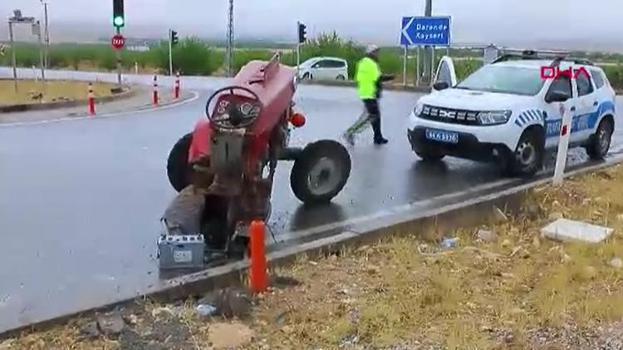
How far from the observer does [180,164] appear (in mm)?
8930

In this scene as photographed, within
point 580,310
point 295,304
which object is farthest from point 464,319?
point 295,304

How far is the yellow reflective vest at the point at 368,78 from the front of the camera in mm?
14497

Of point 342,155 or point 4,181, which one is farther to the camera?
point 4,181

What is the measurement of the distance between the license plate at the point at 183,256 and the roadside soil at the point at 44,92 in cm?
1680

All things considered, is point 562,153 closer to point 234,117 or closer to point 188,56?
point 234,117

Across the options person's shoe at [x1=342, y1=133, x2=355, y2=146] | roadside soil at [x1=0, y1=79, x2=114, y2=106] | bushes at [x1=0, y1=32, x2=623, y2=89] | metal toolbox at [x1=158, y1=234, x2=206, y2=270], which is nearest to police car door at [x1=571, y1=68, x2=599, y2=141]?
person's shoe at [x1=342, y1=133, x2=355, y2=146]

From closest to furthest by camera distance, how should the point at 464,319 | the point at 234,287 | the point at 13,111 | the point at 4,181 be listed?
the point at 464,319 → the point at 234,287 → the point at 4,181 → the point at 13,111

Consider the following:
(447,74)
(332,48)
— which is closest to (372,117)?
(447,74)

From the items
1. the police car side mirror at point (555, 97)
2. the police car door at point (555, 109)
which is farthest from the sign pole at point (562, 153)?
the police car side mirror at point (555, 97)

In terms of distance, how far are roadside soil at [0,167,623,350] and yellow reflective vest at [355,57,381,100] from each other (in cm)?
730

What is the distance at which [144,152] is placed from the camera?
1341cm

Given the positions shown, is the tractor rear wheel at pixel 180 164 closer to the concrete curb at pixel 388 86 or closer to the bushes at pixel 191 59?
the concrete curb at pixel 388 86

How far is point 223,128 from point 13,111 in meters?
15.6

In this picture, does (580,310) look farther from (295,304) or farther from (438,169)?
(438,169)
